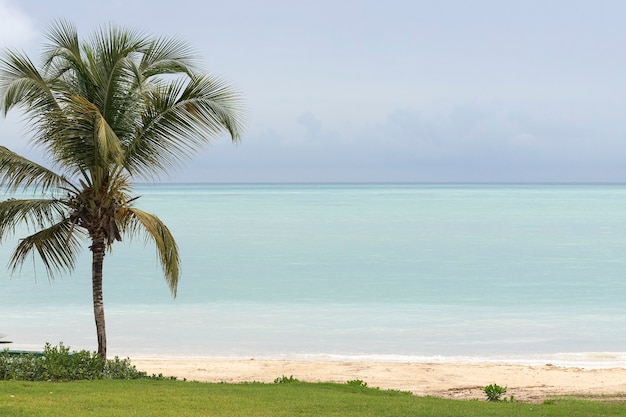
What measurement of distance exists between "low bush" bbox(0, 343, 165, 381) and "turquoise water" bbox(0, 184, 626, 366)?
29.6 ft

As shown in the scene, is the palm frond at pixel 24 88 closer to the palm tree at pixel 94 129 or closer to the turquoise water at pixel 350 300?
the palm tree at pixel 94 129

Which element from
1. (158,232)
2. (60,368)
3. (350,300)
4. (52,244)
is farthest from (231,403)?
(350,300)

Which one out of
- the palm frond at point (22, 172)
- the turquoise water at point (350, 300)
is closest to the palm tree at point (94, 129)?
the palm frond at point (22, 172)

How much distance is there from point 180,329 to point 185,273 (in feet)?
53.6

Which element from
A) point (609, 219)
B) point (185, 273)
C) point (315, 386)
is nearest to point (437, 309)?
point (185, 273)

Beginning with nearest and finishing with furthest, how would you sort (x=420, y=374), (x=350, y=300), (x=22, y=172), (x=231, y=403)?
1. (x=231, y=403)
2. (x=22, y=172)
3. (x=420, y=374)
4. (x=350, y=300)

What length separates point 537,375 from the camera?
55.0 feet

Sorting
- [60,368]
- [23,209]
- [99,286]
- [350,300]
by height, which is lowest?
[60,368]

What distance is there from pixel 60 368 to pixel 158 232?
2.51 metres

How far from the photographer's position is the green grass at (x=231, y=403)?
903cm

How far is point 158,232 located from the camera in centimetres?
1270

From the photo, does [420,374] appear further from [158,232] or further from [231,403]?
[231,403]

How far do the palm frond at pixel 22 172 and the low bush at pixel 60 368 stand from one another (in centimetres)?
260

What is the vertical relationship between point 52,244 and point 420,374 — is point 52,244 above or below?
above
